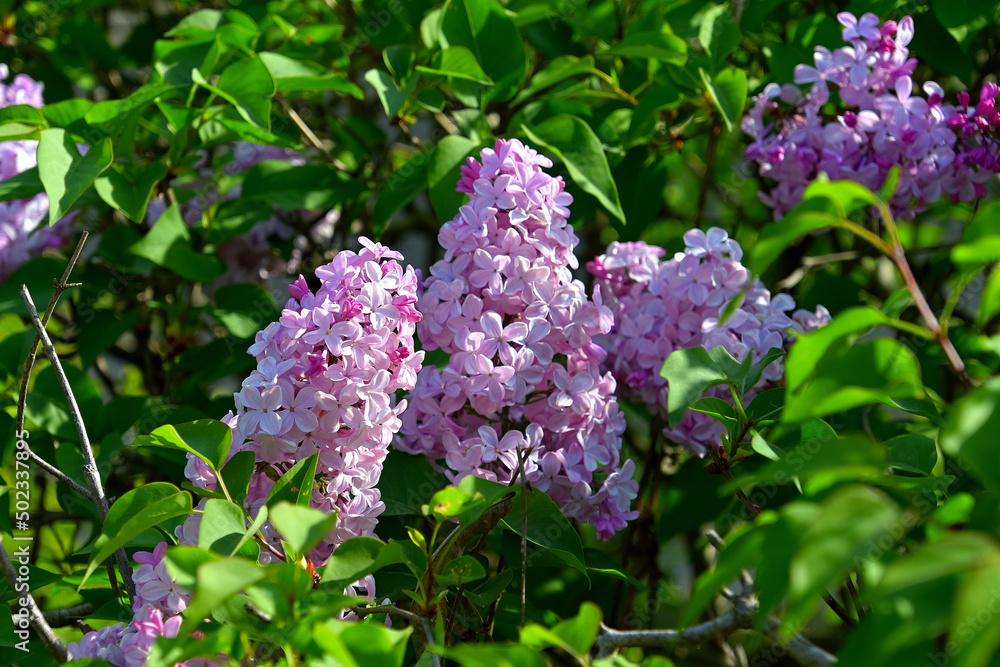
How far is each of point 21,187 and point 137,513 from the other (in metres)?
0.75

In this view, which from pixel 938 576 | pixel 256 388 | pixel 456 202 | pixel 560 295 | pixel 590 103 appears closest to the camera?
pixel 938 576

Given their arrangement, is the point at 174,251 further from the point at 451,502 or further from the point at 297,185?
the point at 451,502

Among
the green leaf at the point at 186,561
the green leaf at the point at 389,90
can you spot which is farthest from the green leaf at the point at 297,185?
the green leaf at the point at 186,561

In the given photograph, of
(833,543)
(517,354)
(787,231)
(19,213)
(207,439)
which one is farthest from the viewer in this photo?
(19,213)

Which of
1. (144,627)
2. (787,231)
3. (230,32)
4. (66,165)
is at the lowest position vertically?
(144,627)

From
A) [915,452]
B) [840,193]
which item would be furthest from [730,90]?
[840,193]

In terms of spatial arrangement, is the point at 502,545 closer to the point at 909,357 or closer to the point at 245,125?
the point at 909,357

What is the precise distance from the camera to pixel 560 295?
1061 mm

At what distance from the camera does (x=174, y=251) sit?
1.40 metres

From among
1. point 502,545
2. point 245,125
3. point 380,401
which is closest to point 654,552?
point 502,545

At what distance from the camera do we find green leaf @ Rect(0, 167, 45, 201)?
4.22 ft

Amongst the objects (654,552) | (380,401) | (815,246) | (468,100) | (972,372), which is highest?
(468,100)

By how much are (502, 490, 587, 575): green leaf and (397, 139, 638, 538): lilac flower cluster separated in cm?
6

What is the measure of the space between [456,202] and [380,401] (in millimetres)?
400
